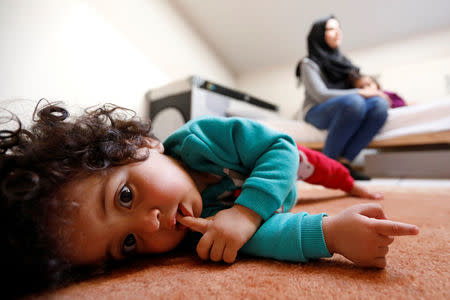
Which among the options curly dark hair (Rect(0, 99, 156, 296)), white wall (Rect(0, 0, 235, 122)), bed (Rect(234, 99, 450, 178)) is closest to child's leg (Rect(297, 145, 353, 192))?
curly dark hair (Rect(0, 99, 156, 296))

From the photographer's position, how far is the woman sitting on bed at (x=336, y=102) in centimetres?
151

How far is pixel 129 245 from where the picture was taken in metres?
0.44

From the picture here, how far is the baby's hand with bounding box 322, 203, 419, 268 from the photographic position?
33 centimetres

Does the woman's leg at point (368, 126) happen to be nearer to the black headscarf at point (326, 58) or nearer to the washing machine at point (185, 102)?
the black headscarf at point (326, 58)

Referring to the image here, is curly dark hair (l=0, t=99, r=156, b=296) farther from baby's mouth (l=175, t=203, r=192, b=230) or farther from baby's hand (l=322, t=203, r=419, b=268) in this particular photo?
baby's hand (l=322, t=203, r=419, b=268)

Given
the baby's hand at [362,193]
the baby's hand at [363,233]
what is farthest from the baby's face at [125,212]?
the baby's hand at [362,193]

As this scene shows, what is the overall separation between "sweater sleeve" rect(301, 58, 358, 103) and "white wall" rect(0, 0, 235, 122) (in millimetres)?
1061

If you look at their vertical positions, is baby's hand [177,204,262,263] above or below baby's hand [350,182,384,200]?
above

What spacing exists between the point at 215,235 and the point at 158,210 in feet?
0.31

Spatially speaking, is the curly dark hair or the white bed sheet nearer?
the curly dark hair

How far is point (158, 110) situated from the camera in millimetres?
1912

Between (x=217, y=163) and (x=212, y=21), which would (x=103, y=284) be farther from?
(x=212, y=21)

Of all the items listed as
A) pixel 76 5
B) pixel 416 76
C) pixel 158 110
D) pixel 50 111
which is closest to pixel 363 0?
pixel 416 76

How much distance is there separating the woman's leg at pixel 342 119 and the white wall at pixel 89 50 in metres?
1.25
